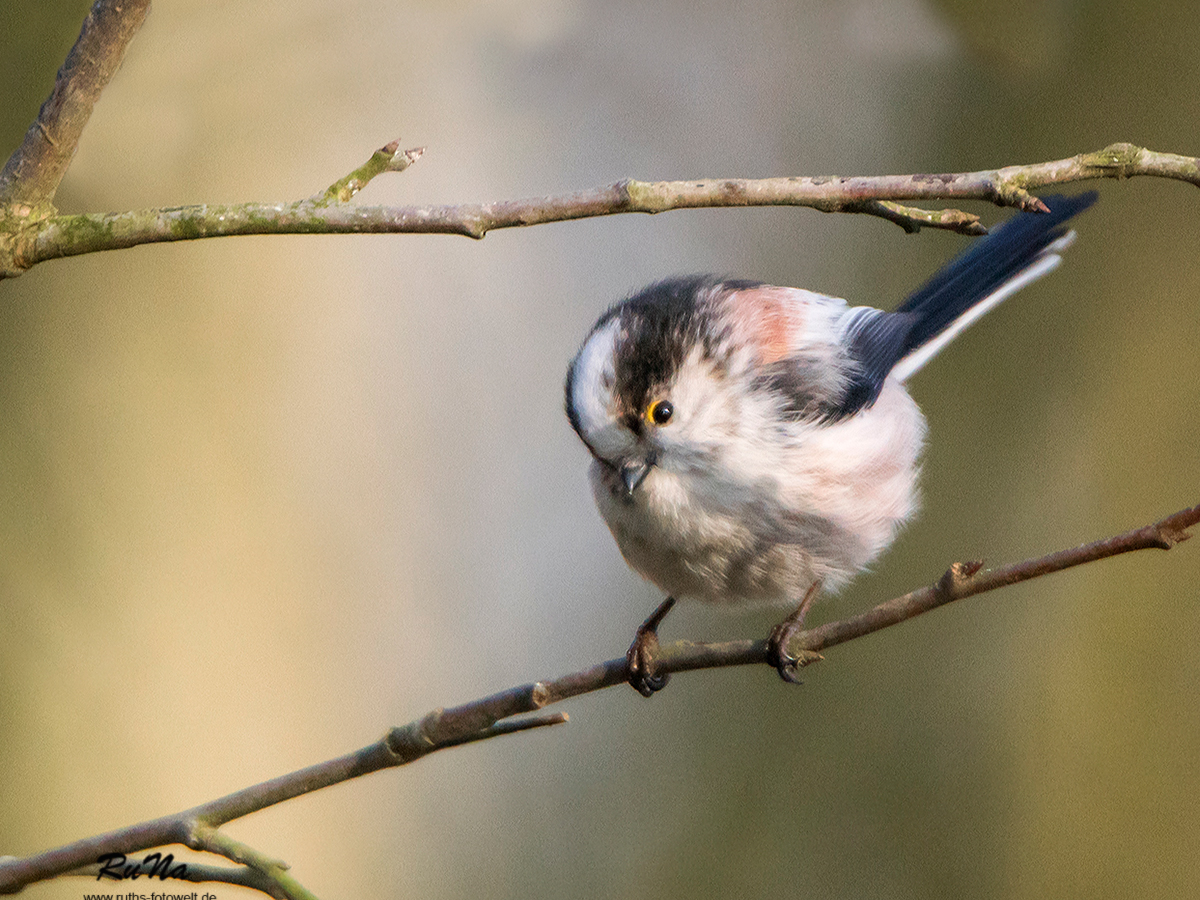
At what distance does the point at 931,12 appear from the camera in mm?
4727

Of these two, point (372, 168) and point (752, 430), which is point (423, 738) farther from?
point (752, 430)

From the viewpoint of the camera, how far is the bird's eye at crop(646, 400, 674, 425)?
2432mm

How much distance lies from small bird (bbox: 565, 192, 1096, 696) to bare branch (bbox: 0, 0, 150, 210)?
47.5 inches

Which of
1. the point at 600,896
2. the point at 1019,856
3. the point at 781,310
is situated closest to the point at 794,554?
the point at 781,310

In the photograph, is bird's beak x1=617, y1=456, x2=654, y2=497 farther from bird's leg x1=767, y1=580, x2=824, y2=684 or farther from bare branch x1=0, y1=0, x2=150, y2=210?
bare branch x1=0, y1=0, x2=150, y2=210

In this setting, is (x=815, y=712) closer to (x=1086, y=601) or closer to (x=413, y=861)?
(x=1086, y=601)

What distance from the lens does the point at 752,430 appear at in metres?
2.54

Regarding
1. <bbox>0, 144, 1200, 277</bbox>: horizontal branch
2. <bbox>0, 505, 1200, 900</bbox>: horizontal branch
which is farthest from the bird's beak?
<bbox>0, 144, 1200, 277</bbox>: horizontal branch

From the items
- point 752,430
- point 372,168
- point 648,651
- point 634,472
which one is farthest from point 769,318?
point 372,168

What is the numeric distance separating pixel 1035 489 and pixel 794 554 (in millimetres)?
2240

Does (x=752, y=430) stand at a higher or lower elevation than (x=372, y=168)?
lower

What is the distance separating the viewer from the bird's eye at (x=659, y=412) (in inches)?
95.7

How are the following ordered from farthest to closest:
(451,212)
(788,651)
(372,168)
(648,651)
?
(648,651) → (788,651) → (372,168) → (451,212)

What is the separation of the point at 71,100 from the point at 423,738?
3.64ft
